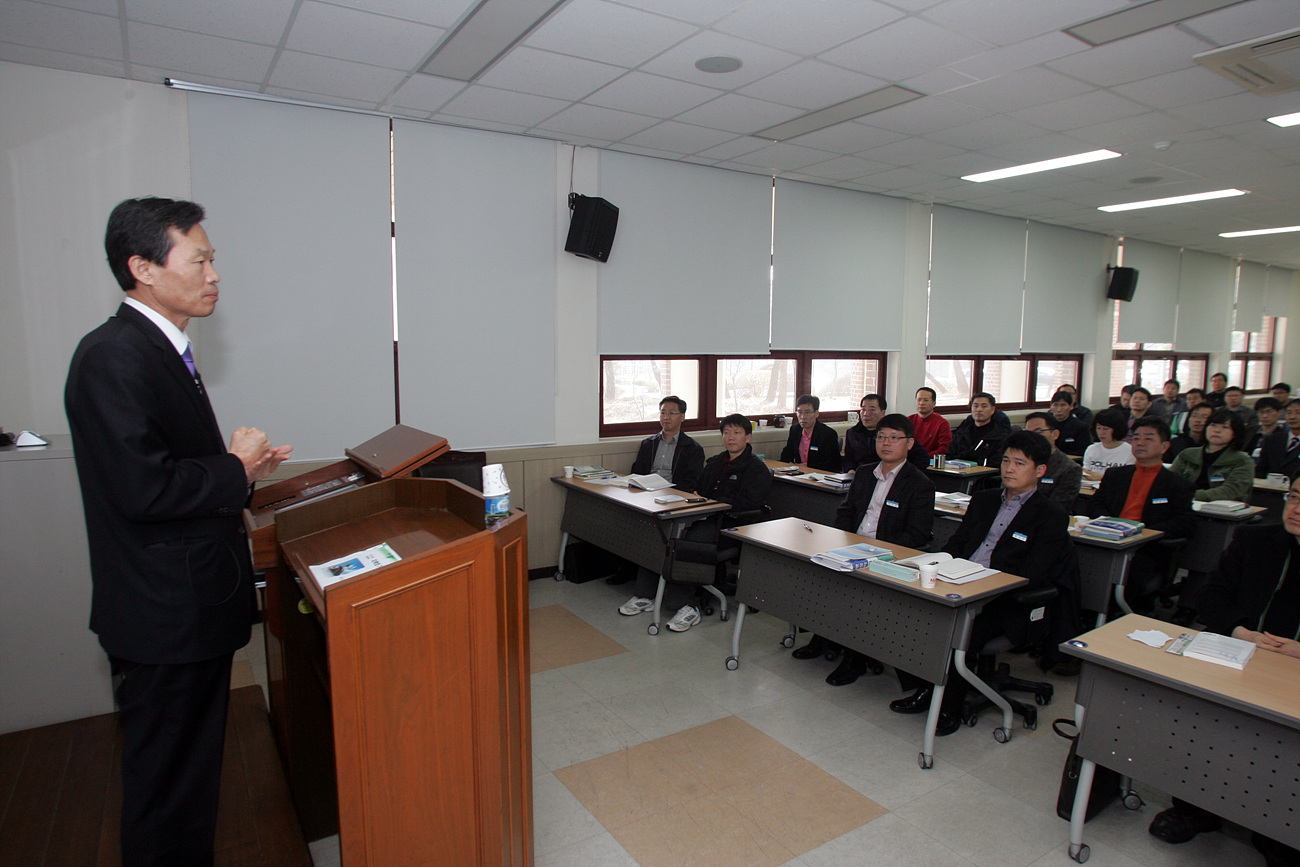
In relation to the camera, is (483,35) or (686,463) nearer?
(483,35)

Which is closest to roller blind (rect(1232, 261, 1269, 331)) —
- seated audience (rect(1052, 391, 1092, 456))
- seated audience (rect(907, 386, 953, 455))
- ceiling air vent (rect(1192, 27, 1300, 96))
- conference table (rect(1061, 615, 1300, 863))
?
seated audience (rect(1052, 391, 1092, 456))

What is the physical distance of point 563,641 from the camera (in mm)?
4238

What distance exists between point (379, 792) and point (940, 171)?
6201 millimetres

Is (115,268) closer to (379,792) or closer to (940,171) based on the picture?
(379,792)

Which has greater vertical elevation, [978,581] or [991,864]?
[978,581]

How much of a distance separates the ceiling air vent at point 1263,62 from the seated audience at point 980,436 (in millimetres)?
2971

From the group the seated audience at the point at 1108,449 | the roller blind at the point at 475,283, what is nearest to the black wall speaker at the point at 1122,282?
the seated audience at the point at 1108,449

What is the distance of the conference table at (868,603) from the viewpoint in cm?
291

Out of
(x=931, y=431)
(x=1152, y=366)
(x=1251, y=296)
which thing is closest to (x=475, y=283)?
(x=931, y=431)

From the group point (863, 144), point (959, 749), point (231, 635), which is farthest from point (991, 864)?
point (863, 144)

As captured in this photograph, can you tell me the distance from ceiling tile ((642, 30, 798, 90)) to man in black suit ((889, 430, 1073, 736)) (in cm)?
230

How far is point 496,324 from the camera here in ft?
16.7

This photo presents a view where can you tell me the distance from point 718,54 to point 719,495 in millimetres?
2684

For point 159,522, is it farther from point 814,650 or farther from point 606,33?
point 814,650
